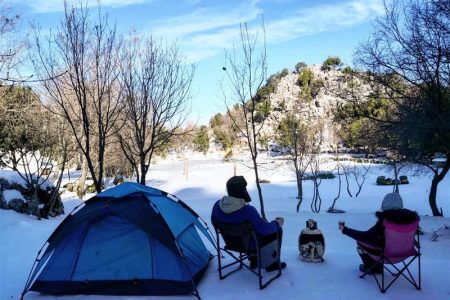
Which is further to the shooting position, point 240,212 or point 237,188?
point 237,188

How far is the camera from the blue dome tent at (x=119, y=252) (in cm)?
419

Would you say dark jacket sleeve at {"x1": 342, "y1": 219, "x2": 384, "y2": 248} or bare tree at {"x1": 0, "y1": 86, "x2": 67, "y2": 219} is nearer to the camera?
dark jacket sleeve at {"x1": 342, "y1": 219, "x2": 384, "y2": 248}

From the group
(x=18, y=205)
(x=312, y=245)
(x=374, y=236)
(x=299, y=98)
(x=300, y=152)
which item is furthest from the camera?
(x=299, y=98)

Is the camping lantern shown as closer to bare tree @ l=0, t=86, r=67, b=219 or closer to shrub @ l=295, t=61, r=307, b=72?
bare tree @ l=0, t=86, r=67, b=219

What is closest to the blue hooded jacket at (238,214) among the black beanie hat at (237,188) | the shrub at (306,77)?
the black beanie hat at (237,188)

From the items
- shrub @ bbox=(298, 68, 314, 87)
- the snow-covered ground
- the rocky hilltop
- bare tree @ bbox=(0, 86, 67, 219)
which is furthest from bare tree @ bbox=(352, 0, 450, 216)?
shrub @ bbox=(298, 68, 314, 87)

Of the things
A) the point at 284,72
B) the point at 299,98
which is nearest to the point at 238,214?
the point at 299,98

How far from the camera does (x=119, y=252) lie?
435cm

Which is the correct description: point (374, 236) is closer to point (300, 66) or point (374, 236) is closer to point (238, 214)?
point (238, 214)

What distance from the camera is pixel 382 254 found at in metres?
4.00

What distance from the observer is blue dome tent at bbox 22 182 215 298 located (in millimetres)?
4188

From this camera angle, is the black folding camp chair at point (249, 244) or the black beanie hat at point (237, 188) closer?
the black folding camp chair at point (249, 244)

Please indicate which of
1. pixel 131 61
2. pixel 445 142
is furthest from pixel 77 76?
pixel 445 142

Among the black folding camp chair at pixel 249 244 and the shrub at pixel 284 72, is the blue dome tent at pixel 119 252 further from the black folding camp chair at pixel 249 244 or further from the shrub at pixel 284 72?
the shrub at pixel 284 72
